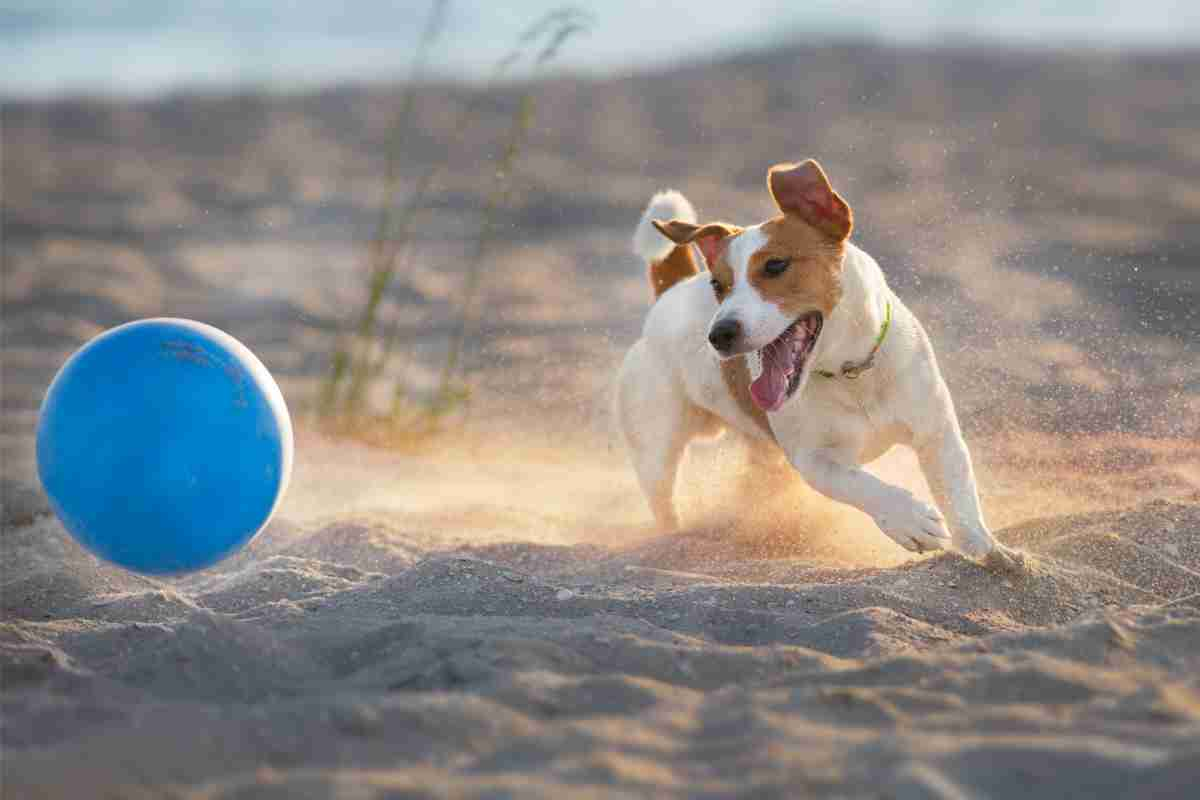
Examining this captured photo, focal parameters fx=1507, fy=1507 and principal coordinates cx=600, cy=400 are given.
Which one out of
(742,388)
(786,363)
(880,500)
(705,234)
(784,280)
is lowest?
(880,500)

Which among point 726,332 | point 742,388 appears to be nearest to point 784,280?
point 726,332

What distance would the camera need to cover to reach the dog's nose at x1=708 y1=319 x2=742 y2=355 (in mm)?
4301

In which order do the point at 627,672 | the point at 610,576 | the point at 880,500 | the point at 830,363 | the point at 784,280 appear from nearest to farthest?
the point at 627,672 → the point at 784,280 → the point at 880,500 → the point at 830,363 → the point at 610,576

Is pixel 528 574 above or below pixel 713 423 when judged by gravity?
below

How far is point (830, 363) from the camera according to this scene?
15.3 ft

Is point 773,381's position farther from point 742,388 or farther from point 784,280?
point 742,388

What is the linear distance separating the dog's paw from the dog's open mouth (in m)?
0.45

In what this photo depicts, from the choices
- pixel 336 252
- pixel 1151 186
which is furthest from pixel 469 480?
pixel 1151 186

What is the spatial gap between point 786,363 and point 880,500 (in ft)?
1.65

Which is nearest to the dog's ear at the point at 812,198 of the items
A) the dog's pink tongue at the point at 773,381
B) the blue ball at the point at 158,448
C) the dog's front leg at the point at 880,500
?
the dog's pink tongue at the point at 773,381

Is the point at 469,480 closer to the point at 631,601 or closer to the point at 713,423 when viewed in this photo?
the point at 713,423

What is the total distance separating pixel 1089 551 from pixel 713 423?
62.9 inches

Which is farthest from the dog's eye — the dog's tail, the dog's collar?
the dog's tail

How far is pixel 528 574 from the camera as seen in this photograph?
486 cm
